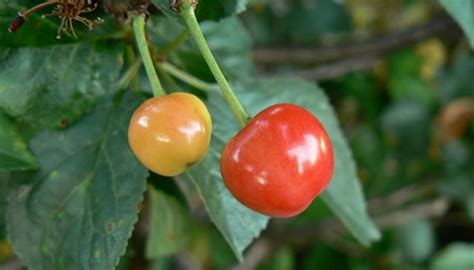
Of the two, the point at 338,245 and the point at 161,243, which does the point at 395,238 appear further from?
the point at 161,243

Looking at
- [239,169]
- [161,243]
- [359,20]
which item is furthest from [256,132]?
[359,20]

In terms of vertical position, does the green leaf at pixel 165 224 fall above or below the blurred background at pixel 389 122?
above

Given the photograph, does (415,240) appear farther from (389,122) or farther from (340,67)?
(340,67)

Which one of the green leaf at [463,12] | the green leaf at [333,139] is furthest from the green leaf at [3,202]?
the green leaf at [463,12]

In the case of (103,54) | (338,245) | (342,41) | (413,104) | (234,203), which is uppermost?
(103,54)

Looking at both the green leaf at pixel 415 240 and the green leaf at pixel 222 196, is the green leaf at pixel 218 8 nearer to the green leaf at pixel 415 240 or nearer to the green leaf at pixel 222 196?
the green leaf at pixel 222 196

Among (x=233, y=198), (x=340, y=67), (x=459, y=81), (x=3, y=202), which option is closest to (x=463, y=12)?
(x=233, y=198)
